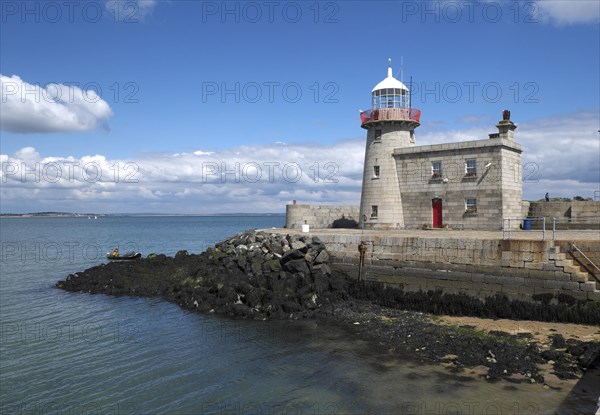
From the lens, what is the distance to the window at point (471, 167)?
935 inches

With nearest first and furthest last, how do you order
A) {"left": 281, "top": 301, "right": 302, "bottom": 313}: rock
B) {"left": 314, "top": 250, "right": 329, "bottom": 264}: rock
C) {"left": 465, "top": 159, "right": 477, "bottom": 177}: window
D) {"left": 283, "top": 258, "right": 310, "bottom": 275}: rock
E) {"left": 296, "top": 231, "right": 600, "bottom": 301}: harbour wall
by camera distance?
{"left": 296, "top": 231, "right": 600, "bottom": 301}: harbour wall < {"left": 281, "top": 301, "right": 302, "bottom": 313}: rock < {"left": 283, "top": 258, "right": 310, "bottom": 275}: rock < {"left": 314, "top": 250, "right": 329, "bottom": 264}: rock < {"left": 465, "top": 159, "right": 477, "bottom": 177}: window

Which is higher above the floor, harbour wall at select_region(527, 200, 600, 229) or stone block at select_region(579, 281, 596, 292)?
harbour wall at select_region(527, 200, 600, 229)

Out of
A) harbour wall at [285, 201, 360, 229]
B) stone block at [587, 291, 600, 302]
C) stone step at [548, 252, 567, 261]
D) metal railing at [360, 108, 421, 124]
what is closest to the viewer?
stone block at [587, 291, 600, 302]

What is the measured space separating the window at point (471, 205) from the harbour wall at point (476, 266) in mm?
6984

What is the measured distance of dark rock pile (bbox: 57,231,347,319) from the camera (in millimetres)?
17359

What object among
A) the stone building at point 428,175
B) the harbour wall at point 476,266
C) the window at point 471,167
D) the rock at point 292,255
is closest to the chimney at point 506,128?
the stone building at point 428,175

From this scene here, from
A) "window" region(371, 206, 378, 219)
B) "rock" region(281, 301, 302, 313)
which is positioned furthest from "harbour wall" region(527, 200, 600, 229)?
"rock" region(281, 301, 302, 313)

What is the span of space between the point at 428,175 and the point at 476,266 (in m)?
9.60

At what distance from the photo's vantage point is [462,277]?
16719 mm

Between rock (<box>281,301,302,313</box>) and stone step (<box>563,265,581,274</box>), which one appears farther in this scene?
rock (<box>281,301,302,313</box>)

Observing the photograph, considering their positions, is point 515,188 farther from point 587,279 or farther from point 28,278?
point 28,278

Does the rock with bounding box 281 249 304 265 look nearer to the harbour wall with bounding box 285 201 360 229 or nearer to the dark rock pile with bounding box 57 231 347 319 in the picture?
the dark rock pile with bounding box 57 231 347 319

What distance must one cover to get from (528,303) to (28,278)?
28.2 meters

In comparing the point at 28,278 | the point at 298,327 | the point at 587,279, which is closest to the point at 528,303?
the point at 587,279
